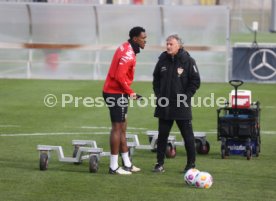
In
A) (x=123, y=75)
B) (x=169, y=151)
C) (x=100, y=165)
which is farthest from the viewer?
(x=169, y=151)

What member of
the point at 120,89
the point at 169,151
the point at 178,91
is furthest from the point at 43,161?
the point at 169,151

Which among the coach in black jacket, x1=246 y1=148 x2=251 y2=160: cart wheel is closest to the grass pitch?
x1=246 y1=148 x2=251 y2=160: cart wheel

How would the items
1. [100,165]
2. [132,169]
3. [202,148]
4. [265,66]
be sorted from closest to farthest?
[132,169], [100,165], [202,148], [265,66]

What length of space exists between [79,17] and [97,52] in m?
1.41

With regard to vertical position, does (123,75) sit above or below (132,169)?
above

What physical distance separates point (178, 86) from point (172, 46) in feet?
2.11

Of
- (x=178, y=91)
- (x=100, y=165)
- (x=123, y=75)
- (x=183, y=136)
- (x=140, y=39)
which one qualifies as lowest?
(x=100, y=165)

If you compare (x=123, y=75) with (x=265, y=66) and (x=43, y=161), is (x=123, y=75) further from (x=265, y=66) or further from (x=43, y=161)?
(x=265, y=66)

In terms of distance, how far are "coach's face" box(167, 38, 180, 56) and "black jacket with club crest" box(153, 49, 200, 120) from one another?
113mm

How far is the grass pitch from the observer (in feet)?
42.1

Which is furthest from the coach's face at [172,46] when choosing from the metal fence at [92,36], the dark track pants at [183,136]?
the metal fence at [92,36]

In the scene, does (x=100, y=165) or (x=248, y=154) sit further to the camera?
(x=248, y=154)

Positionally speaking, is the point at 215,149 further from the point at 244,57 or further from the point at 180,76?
the point at 244,57

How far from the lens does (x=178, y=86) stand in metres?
14.6
